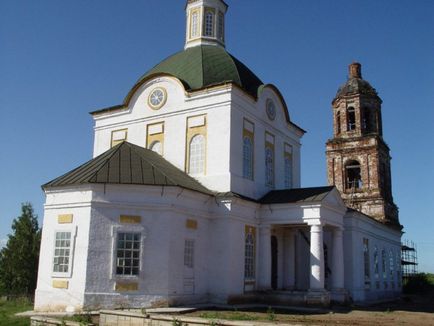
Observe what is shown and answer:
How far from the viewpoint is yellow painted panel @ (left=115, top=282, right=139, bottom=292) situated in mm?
15664

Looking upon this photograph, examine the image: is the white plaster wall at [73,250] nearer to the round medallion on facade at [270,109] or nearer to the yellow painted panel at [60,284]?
the yellow painted panel at [60,284]

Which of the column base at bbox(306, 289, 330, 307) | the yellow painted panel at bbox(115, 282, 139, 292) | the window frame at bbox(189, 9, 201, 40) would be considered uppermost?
the window frame at bbox(189, 9, 201, 40)

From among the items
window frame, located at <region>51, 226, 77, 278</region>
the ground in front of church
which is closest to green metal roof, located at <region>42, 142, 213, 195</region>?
window frame, located at <region>51, 226, 77, 278</region>

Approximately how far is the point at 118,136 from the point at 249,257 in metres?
8.23

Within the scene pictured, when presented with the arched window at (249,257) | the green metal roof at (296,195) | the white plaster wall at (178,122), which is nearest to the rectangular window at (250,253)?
the arched window at (249,257)

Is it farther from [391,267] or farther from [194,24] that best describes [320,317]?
[194,24]

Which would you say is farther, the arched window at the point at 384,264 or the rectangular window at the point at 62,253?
the arched window at the point at 384,264

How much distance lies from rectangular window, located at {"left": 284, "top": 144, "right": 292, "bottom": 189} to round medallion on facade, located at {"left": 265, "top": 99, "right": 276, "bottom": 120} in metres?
1.94

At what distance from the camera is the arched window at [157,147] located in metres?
21.2

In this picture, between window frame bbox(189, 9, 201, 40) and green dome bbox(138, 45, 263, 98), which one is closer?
green dome bbox(138, 45, 263, 98)

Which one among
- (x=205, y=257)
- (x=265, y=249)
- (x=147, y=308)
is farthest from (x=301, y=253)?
(x=147, y=308)

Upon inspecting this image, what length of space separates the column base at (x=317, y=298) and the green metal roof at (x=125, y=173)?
17.3 feet

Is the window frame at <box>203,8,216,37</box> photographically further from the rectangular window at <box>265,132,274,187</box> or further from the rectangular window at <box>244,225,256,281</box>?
the rectangular window at <box>244,225,256,281</box>

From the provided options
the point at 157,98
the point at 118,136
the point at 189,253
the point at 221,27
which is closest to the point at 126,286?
the point at 189,253
